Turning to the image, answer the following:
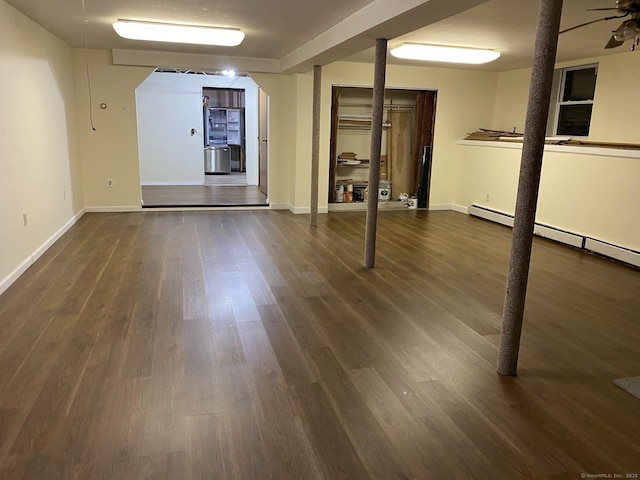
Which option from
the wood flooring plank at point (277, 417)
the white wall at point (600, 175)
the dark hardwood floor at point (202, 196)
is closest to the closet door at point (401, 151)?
the white wall at point (600, 175)

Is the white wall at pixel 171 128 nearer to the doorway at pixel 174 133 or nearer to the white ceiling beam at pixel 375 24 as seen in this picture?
the doorway at pixel 174 133

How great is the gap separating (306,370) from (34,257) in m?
3.40

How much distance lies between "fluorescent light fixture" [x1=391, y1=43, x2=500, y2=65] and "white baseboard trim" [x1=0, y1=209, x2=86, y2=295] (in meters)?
4.69

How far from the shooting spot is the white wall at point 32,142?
160 inches

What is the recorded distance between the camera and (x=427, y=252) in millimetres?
5523

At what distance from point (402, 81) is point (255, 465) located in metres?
7.06

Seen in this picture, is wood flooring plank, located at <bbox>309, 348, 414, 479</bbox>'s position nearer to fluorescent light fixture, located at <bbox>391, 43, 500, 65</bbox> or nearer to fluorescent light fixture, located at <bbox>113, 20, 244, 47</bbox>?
fluorescent light fixture, located at <bbox>113, 20, 244, 47</bbox>

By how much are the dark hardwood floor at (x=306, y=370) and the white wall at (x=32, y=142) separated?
34 centimetres

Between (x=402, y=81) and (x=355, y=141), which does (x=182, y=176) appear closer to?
(x=355, y=141)

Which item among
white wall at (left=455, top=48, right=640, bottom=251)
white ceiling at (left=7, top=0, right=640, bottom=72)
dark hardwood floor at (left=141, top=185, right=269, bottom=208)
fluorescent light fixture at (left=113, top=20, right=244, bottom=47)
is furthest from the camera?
dark hardwood floor at (left=141, top=185, right=269, bottom=208)

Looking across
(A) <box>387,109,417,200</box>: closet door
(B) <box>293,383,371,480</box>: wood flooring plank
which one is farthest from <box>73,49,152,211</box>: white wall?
(B) <box>293,383,371,480</box>: wood flooring plank

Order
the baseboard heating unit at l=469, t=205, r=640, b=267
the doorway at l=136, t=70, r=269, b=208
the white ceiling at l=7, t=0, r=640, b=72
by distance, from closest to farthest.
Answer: the white ceiling at l=7, t=0, r=640, b=72 < the baseboard heating unit at l=469, t=205, r=640, b=267 < the doorway at l=136, t=70, r=269, b=208

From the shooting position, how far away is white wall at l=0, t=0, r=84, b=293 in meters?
4.07

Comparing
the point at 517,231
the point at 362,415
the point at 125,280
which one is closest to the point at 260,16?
the point at 125,280
